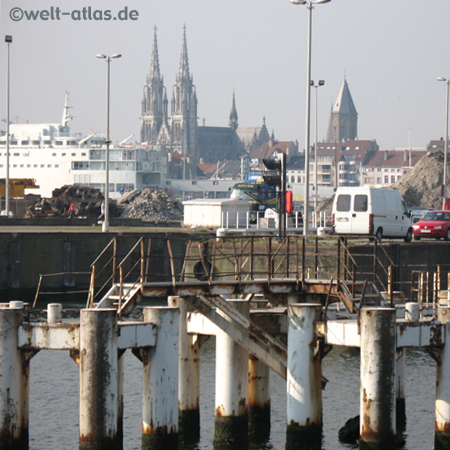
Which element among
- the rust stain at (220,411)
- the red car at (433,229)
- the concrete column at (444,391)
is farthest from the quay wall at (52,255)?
the concrete column at (444,391)

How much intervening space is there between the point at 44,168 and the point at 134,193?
34.9m

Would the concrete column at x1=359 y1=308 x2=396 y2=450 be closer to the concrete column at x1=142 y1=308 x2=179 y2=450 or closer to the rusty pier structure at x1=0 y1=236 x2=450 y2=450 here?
the rusty pier structure at x1=0 y1=236 x2=450 y2=450

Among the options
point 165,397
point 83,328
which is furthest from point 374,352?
point 83,328

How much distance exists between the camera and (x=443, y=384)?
1688cm

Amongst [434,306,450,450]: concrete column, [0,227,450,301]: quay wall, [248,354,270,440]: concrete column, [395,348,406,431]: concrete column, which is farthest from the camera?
[0,227,450,301]: quay wall

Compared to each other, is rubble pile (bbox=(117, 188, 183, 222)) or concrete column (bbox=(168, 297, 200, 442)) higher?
rubble pile (bbox=(117, 188, 183, 222))

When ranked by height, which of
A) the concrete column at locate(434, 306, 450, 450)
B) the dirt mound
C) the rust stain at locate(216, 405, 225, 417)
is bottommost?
the rust stain at locate(216, 405, 225, 417)

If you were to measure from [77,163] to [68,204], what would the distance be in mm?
40980

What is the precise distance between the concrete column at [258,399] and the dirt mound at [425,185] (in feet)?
249

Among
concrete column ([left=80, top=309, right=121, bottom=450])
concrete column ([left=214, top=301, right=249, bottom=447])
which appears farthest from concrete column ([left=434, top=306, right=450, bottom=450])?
concrete column ([left=80, top=309, right=121, bottom=450])

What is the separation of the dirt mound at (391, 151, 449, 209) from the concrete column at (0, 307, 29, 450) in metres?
80.0

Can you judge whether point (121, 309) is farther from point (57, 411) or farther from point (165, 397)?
point (57, 411)

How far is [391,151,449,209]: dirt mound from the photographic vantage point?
94500 millimetres

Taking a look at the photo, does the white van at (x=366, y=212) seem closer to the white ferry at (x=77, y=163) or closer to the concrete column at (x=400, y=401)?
the concrete column at (x=400, y=401)
